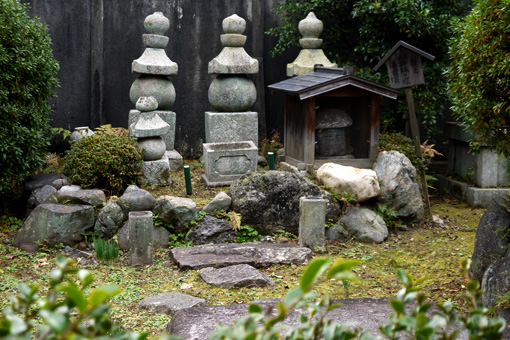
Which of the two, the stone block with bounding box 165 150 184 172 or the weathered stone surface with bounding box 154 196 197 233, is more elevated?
the stone block with bounding box 165 150 184 172

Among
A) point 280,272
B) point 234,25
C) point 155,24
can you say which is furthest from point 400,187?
point 155,24

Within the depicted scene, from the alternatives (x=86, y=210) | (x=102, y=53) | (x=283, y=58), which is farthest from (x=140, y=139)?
(x=283, y=58)

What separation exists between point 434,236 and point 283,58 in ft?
14.9

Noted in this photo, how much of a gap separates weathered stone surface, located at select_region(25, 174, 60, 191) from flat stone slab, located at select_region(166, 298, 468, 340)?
3.56 m

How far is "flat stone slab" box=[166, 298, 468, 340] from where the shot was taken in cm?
421

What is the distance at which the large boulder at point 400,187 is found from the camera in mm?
7246

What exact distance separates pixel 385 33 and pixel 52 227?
5664mm

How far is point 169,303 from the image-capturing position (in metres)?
4.89

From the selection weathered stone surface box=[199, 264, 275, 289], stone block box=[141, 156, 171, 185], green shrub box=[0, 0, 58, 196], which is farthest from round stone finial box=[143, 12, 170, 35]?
weathered stone surface box=[199, 264, 275, 289]

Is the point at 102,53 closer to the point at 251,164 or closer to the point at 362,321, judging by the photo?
the point at 251,164

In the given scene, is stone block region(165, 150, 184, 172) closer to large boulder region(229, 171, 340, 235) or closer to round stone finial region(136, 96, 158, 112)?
round stone finial region(136, 96, 158, 112)

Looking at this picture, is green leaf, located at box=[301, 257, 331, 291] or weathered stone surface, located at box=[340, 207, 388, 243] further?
weathered stone surface, located at box=[340, 207, 388, 243]

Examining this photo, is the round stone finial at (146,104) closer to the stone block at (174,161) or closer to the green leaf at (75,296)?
the stone block at (174,161)

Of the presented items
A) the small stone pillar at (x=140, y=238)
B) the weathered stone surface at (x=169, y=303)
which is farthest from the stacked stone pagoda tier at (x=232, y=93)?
the weathered stone surface at (x=169, y=303)
